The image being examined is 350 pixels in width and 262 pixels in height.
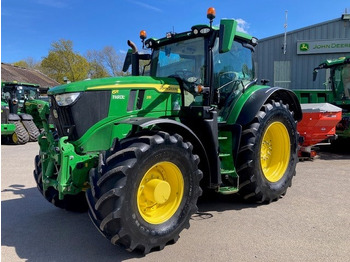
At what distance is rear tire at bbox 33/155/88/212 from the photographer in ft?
13.8

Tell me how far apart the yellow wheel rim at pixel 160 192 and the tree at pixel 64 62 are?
1683 inches

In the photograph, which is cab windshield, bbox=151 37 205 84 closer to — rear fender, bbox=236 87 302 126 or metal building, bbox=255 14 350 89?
rear fender, bbox=236 87 302 126

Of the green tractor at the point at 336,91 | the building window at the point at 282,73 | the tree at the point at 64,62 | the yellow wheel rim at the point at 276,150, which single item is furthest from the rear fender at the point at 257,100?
the tree at the point at 64,62

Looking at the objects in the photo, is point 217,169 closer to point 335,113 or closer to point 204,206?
point 204,206

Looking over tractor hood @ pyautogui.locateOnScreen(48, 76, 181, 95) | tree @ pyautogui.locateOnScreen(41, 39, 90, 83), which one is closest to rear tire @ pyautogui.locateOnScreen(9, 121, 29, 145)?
tractor hood @ pyautogui.locateOnScreen(48, 76, 181, 95)

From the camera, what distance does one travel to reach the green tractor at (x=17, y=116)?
1227 centimetres

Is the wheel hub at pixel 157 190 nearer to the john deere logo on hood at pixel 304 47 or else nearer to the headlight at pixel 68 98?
the headlight at pixel 68 98

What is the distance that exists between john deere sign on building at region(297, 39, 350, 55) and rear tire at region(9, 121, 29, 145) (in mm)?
13882

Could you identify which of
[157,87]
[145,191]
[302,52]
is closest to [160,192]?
[145,191]

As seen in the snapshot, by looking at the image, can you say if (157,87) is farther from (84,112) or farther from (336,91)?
(336,91)

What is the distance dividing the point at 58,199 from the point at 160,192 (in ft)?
5.42

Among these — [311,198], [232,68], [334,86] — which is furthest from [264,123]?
[334,86]

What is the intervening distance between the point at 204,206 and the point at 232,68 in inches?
78.6

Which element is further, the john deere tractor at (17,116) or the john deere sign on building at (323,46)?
the john deere sign on building at (323,46)
